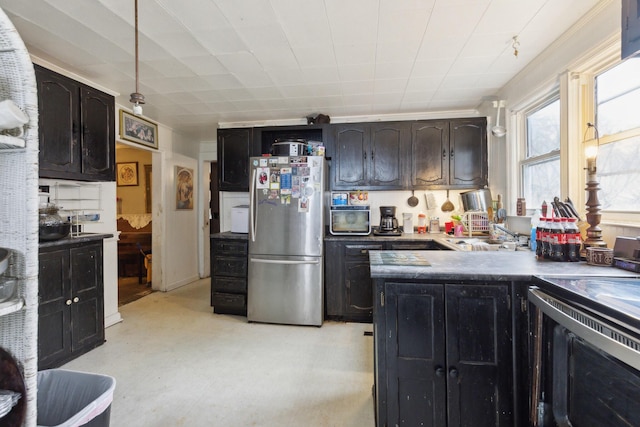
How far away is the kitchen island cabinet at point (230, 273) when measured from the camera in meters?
3.38

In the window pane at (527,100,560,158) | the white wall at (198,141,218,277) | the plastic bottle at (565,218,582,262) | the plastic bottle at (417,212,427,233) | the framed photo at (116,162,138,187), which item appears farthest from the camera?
the framed photo at (116,162,138,187)

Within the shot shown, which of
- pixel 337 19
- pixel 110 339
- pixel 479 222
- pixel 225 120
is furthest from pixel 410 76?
pixel 110 339

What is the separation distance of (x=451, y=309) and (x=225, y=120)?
382cm

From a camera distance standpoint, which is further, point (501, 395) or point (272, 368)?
point (272, 368)

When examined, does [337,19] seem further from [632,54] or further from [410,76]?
[632,54]

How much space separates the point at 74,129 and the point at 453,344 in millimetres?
3304

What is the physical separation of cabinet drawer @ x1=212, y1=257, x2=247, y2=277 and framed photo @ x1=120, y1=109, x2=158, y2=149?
187 centimetres

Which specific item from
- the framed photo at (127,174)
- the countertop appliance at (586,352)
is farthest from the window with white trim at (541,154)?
the framed photo at (127,174)

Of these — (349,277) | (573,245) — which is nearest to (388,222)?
(349,277)

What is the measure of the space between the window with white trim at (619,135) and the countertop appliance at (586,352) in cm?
83

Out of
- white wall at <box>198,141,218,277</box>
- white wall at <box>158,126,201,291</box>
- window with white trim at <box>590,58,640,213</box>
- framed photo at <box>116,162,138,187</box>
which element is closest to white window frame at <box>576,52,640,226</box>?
window with white trim at <box>590,58,640,213</box>

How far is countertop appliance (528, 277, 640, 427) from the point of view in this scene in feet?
2.73

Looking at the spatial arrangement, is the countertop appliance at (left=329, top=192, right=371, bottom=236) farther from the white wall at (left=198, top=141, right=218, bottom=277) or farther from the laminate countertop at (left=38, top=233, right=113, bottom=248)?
the white wall at (left=198, top=141, right=218, bottom=277)

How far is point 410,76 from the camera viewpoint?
2840 mm
